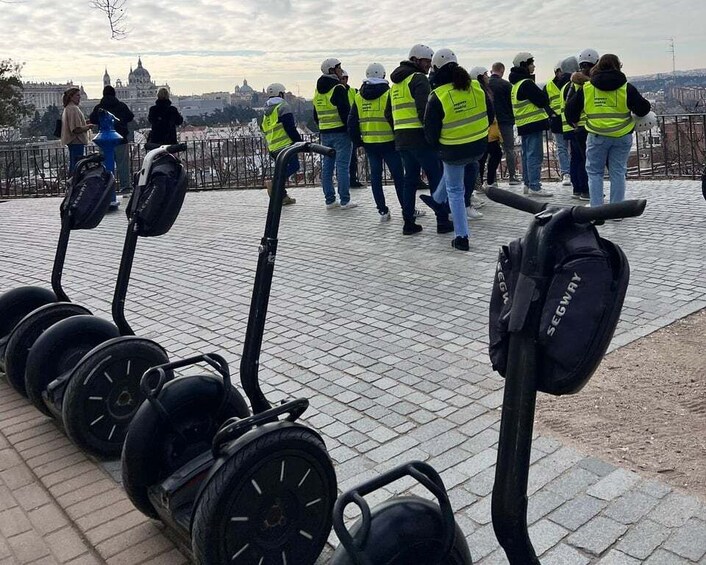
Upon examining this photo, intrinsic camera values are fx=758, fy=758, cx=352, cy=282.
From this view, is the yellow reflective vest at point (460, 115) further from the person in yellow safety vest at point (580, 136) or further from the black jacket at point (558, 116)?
the black jacket at point (558, 116)

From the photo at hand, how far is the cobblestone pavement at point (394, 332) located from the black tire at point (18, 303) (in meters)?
0.51

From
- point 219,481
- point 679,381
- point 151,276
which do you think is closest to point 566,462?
point 679,381

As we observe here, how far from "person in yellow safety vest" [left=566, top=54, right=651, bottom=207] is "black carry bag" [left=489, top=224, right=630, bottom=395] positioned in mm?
7623

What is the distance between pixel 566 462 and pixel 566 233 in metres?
2.11

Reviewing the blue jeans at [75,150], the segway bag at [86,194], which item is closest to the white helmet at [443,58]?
the segway bag at [86,194]

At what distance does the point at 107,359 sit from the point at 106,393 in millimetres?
185

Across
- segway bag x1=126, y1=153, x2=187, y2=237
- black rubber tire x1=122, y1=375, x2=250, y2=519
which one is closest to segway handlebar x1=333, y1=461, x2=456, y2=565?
black rubber tire x1=122, y1=375, x2=250, y2=519

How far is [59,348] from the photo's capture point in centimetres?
421

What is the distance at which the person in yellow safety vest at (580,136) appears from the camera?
987 cm

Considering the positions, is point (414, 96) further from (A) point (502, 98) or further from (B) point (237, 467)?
(B) point (237, 467)

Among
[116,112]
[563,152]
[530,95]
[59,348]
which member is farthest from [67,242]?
[563,152]

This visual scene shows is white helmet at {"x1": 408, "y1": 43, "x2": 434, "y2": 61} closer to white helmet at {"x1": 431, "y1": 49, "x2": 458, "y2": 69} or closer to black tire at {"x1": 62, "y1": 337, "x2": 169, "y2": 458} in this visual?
white helmet at {"x1": 431, "y1": 49, "x2": 458, "y2": 69}

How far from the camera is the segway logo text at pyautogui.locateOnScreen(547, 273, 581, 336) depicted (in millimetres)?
1799

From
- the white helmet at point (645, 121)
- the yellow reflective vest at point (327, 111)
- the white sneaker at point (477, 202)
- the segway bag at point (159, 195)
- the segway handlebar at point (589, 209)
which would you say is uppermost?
the yellow reflective vest at point (327, 111)
